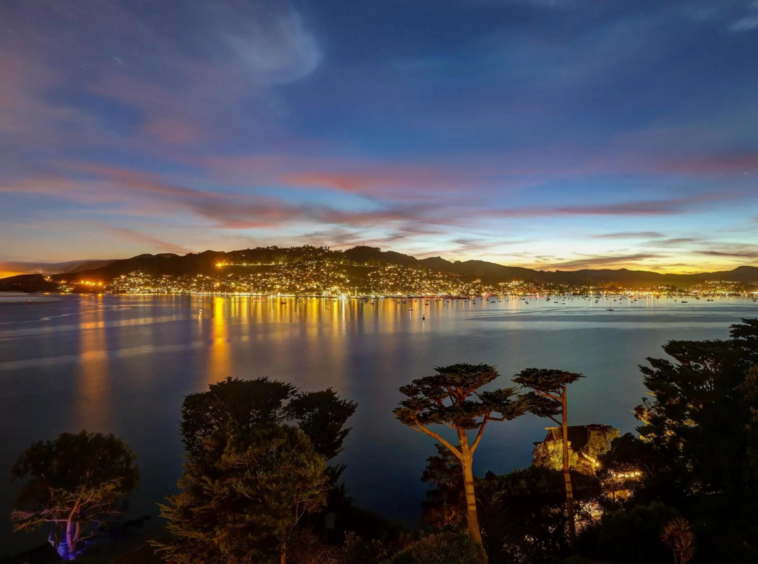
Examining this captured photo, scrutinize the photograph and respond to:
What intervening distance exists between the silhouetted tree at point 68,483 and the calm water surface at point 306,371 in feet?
10.6

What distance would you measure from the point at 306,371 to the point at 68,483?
95.5 ft

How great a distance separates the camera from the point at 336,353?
Answer: 50625 mm

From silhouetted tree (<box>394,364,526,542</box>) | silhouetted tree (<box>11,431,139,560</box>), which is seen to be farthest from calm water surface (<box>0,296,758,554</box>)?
silhouetted tree (<box>394,364,526,542</box>)

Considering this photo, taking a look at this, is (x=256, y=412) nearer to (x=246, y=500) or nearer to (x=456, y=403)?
(x=246, y=500)

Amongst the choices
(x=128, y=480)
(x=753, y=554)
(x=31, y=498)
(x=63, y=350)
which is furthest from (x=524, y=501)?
(x=63, y=350)

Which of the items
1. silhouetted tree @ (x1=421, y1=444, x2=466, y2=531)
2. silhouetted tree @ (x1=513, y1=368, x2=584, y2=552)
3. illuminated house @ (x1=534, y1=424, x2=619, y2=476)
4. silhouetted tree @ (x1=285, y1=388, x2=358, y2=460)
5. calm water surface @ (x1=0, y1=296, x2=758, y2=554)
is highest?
silhouetted tree @ (x1=513, y1=368, x2=584, y2=552)

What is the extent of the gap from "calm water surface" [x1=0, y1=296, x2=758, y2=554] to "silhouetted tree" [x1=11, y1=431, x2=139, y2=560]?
3220 millimetres

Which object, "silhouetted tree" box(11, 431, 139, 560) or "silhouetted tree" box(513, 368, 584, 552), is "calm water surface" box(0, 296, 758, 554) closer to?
"silhouetted tree" box(11, 431, 139, 560)

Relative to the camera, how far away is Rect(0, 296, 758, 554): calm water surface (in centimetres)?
2061

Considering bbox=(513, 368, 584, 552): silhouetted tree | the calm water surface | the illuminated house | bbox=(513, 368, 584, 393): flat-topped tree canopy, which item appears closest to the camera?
bbox=(513, 368, 584, 552): silhouetted tree

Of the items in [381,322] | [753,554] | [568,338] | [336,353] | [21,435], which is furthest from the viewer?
[381,322]

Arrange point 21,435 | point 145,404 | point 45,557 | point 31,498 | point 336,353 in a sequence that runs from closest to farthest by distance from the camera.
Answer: point 31,498 → point 45,557 → point 21,435 → point 145,404 → point 336,353

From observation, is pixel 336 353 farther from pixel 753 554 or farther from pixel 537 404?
pixel 753 554

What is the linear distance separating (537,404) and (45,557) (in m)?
14.5
